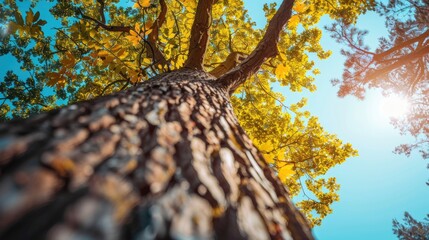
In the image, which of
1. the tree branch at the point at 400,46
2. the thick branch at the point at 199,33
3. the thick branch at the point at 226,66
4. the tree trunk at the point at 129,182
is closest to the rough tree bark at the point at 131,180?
the tree trunk at the point at 129,182

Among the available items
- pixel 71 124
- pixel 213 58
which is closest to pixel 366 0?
pixel 213 58

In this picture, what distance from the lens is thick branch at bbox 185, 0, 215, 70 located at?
12.6 ft

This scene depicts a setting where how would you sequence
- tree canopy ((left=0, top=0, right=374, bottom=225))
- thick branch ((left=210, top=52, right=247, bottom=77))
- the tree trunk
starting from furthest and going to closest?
thick branch ((left=210, top=52, right=247, bottom=77)) < tree canopy ((left=0, top=0, right=374, bottom=225)) < the tree trunk

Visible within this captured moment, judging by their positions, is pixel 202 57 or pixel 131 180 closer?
A: pixel 131 180

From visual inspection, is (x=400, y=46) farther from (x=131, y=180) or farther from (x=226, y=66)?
(x=131, y=180)

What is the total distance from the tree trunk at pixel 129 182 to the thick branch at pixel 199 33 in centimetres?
285

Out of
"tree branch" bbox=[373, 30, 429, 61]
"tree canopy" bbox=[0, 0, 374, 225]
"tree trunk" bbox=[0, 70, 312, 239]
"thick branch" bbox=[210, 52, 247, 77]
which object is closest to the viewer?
"tree trunk" bbox=[0, 70, 312, 239]

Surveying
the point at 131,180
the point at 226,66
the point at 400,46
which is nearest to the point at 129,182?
the point at 131,180

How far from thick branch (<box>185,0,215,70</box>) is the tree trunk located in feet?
9.34

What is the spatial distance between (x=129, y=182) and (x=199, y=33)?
11.7 feet

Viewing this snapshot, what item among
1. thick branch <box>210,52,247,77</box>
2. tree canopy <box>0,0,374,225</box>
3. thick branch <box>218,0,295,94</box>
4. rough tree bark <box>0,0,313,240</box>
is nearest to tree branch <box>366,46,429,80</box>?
tree canopy <box>0,0,374,225</box>

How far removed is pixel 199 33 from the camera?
388cm

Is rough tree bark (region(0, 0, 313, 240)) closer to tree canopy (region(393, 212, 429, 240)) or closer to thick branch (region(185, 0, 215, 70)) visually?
thick branch (region(185, 0, 215, 70))

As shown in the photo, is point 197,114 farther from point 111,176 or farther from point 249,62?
point 249,62
